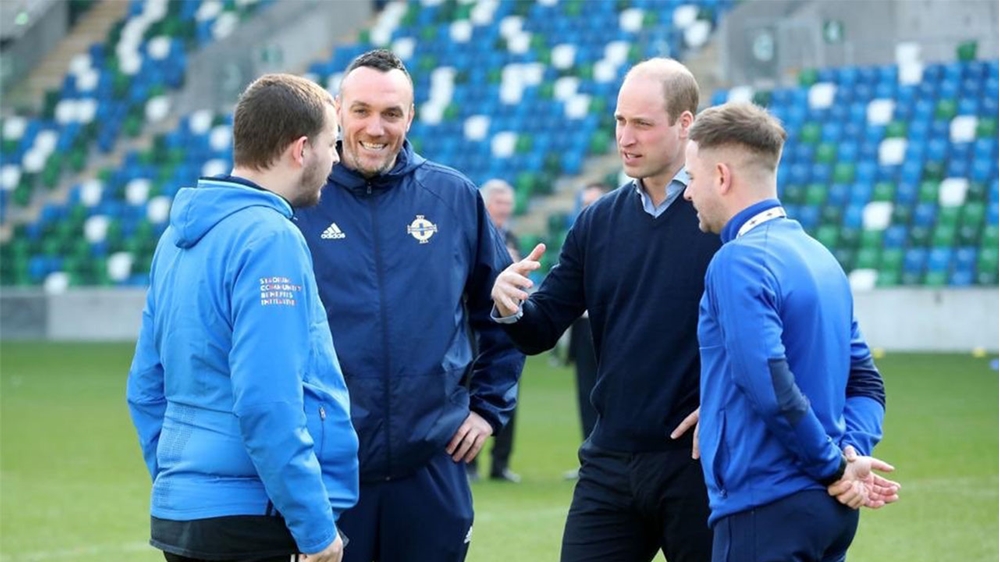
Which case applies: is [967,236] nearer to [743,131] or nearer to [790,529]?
[743,131]

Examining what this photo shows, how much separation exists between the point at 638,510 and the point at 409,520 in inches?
27.4

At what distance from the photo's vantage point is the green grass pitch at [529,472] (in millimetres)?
8961

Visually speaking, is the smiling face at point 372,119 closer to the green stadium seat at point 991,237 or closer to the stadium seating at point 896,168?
the stadium seating at point 896,168

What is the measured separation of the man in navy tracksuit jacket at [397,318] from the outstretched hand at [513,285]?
178mm

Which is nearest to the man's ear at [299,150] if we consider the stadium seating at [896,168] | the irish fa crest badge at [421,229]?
the irish fa crest badge at [421,229]

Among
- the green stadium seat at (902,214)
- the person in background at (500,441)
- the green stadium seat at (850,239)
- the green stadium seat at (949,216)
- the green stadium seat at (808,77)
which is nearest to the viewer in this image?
the person in background at (500,441)

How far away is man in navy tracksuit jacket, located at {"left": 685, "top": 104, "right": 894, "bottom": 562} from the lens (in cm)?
401

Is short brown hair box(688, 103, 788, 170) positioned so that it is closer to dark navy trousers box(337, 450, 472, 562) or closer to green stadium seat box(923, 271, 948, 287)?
dark navy trousers box(337, 450, 472, 562)

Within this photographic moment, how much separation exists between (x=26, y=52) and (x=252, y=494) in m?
31.3

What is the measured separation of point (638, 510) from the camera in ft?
16.1

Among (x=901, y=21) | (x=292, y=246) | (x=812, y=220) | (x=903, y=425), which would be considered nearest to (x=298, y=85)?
(x=292, y=246)

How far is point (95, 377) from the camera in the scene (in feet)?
62.5

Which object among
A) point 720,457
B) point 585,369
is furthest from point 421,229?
point 585,369

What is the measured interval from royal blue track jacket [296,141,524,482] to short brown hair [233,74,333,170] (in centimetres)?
90
